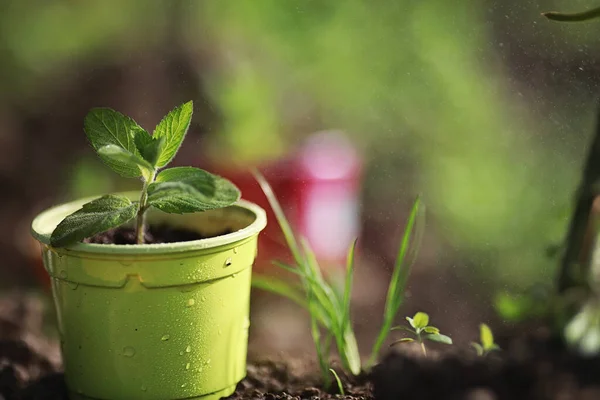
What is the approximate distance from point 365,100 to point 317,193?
304 millimetres

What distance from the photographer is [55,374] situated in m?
1.36

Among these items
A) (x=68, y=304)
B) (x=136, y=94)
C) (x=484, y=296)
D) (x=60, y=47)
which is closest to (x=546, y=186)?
(x=484, y=296)

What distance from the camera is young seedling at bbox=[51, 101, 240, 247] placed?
1069mm

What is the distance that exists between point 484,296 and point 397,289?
0.28m

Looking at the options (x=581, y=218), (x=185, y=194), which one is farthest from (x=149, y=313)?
(x=581, y=218)

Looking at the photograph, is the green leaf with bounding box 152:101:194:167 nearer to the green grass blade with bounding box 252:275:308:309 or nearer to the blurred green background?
the green grass blade with bounding box 252:275:308:309

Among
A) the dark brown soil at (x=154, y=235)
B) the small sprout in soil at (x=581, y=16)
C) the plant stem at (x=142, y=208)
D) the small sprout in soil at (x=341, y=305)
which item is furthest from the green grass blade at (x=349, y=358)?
the small sprout in soil at (x=581, y=16)

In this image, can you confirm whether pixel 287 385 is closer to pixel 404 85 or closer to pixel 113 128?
pixel 113 128

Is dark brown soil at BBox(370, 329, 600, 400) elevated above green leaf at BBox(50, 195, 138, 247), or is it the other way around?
green leaf at BBox(50, 195, 138, 247)

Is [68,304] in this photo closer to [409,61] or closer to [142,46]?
[409,61]

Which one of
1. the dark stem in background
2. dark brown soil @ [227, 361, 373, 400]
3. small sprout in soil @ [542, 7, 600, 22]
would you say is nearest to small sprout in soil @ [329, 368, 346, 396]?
dark brown soil @ [227, 361, 373, 400]

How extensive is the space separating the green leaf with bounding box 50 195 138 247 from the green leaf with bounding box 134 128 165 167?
85 millimetres

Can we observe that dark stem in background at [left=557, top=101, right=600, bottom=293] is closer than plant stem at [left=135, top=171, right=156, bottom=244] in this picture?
Yes

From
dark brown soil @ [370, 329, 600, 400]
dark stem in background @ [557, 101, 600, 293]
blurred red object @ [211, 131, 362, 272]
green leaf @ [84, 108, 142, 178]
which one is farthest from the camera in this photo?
blurred red object @ [211, 131, 362, 272]
